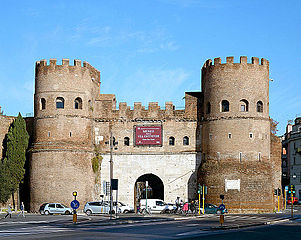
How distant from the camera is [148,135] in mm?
61938

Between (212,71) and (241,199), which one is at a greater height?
(212,71)

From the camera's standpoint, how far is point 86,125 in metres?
60.6

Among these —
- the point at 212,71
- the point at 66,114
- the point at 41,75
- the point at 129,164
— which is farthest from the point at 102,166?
the point at 212,71

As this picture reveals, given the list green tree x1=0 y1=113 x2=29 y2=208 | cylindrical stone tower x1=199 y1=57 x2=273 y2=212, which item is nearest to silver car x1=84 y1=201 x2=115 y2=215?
green tree x1=0 y1=113 x2=29 y2=208

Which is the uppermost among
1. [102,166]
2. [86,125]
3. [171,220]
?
[86,125]

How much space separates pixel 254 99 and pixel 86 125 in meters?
17.4

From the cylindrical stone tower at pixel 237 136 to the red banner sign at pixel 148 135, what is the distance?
4875mm

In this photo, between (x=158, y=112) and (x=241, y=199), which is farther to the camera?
(x=158, y=112)

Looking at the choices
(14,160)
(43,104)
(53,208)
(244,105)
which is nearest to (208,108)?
(244,105)

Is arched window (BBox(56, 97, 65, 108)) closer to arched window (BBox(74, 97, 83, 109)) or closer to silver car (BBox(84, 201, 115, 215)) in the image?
arched window (BBox(74, 97, 83, 109))

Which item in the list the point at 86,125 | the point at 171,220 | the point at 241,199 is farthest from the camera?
the point at 86,125

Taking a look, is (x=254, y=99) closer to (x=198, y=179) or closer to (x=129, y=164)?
(x=198, y=179)

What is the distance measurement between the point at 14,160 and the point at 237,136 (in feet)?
75.4

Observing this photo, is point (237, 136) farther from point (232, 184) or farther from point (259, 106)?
point (232, 184)
